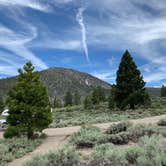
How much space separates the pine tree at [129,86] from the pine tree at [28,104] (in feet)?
58.9

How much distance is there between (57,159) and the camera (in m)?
7.19

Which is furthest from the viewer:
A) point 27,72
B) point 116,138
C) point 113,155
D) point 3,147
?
point 27,72

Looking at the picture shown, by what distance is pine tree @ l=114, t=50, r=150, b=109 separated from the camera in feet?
100

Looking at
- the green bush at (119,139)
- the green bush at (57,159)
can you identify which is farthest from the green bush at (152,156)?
the green bush at (119,139)

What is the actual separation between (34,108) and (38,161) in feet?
22.6

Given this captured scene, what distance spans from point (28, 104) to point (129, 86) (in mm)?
19404

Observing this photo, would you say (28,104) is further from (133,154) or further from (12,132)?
(133,154)

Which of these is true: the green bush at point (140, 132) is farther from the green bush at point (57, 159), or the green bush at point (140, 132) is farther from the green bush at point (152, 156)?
the green bush at point (57, 159)

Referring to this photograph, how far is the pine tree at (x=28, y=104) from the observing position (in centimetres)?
1373

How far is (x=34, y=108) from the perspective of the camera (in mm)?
13945

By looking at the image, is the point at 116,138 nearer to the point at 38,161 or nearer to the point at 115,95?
the point at 38,161

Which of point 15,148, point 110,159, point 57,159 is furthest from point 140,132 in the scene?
point 15,148

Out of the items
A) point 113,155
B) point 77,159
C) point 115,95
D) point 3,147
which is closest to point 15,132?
point 3,147

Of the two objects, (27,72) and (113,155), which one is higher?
(27,72)
